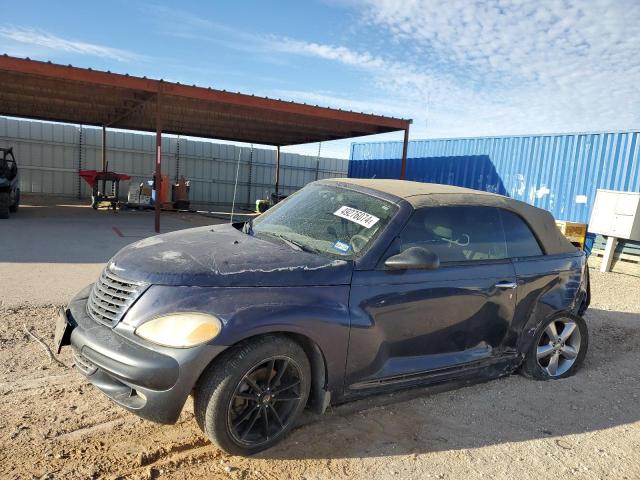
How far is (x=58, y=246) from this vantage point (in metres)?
9.45

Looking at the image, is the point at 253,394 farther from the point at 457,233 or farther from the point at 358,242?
the point at 457,233

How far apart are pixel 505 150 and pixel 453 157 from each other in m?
2.12

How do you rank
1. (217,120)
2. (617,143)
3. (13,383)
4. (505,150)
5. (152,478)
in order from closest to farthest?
(152,478) < (13,383) < (617,143) < (505,150) < (217,120)

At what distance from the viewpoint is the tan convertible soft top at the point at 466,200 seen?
3674mm

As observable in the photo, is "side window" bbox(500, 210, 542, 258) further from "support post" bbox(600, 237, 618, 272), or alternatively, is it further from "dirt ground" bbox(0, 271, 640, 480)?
"support post" bbox(600, 237, 618, 272)

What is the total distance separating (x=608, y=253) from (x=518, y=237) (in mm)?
7978

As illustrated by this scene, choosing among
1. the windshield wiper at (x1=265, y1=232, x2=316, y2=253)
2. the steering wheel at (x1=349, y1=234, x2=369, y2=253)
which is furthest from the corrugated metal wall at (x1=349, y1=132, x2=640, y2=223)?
the windshield wiper at (x1=265, y1=232, x2=316, y2=253)

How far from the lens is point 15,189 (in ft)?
48.0

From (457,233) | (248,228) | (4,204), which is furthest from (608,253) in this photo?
(4,204)

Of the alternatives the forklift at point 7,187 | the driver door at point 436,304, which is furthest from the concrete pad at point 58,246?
the driver door at point 436,304

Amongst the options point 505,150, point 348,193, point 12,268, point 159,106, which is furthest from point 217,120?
point 348,193

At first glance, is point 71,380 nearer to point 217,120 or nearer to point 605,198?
point 605,198

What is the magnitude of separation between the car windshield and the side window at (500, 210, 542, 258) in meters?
1.18

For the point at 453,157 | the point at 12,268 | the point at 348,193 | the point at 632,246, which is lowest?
the point at 12,268
